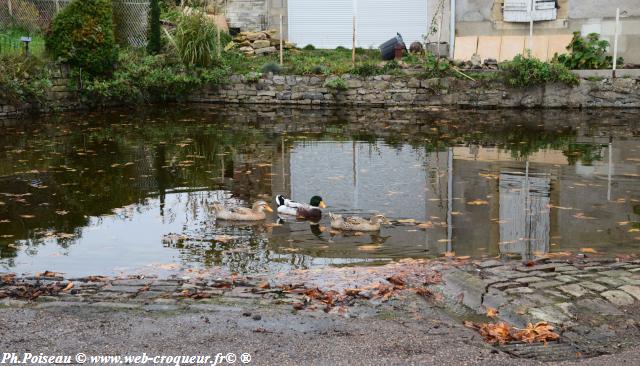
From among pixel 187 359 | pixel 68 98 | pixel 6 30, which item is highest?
pixel 6 30

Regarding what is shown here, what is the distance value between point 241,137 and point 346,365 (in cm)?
1225

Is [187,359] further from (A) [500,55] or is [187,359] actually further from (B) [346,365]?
(A) [500,55]

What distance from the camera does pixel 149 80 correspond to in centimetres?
2220

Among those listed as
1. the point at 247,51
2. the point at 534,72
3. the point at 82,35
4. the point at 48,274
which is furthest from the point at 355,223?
the point at 247,51

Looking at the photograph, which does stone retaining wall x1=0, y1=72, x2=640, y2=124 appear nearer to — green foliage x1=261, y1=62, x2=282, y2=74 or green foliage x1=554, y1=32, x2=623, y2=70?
green foliage x1=261, y1=62, x2=282, y2=74

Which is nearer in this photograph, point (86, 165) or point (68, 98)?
point (86, 165)

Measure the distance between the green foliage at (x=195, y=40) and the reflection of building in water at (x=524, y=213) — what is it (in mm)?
12816

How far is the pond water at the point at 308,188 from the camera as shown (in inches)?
Result: 327

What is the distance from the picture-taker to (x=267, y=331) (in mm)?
5531

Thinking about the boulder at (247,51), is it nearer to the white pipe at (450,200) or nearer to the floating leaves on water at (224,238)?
the white pipe at (450,200)

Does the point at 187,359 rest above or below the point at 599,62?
below

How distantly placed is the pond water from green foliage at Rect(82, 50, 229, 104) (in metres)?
2.38

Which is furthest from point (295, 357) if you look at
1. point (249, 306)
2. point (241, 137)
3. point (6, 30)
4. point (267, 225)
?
point (6, 30)

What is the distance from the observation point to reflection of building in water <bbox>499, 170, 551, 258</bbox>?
8.45 m
